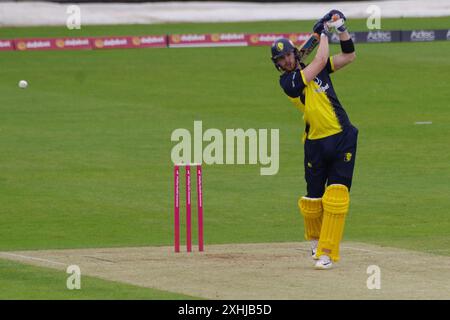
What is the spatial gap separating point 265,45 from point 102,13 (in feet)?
39.3

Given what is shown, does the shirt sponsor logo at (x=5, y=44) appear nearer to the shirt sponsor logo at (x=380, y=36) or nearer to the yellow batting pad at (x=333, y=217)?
the shirt sponsor logo at (x=380, y=36)

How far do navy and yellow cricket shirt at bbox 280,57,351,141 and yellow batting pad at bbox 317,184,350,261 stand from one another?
581mm

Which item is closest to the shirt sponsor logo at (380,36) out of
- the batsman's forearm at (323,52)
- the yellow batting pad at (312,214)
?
the yellow batting pad at (312,214)

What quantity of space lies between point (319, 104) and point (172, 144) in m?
13.1

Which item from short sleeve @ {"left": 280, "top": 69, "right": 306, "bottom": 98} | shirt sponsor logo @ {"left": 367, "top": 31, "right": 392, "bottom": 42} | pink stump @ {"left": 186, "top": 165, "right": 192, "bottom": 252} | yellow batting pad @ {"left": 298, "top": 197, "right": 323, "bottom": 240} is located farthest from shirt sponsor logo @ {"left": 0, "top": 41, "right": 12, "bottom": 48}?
short sleeve @ {"left": 280, "top": 69, "right": 306, "bottom": 98}

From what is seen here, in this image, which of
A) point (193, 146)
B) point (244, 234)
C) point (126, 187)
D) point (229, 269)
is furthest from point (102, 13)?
point (229, 269)

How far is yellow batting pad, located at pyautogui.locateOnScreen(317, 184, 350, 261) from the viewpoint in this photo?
41.2 feet

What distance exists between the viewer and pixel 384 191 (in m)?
19.8

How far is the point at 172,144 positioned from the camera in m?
25.6

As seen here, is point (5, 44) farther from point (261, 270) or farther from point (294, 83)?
point (261, 270)

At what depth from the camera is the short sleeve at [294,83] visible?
12477 mm

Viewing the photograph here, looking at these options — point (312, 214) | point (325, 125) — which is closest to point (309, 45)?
point (325, 125)

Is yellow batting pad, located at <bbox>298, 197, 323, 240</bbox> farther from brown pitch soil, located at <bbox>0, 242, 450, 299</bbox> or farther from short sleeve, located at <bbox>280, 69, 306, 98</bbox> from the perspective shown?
short sleeve, located at <bbox>280, 69, 306, 98</bbox>

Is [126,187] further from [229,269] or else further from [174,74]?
[174,74]
